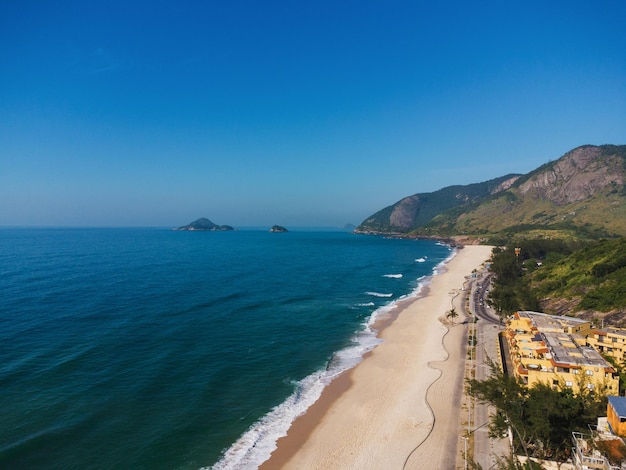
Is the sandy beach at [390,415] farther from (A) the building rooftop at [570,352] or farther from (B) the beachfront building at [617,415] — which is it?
(B) the beachfront building at [617,415]

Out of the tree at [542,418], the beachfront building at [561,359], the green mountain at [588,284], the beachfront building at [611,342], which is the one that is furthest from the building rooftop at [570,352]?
the green mountain at [588,284]

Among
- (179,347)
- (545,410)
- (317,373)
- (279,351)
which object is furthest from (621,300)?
(179,347)

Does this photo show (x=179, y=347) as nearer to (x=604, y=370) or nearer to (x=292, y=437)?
(x=292, y=437)

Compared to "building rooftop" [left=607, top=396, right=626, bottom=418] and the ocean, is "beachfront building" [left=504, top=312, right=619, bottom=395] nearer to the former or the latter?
"building rooftop" [left=607, top=396, right=626, bottom=418]

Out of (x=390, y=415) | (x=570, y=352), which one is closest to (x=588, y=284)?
(x=570, y=352)

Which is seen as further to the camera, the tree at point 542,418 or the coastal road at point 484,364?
the coastal road at point 484,364

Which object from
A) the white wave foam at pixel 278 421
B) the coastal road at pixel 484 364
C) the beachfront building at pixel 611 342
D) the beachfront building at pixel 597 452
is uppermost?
the beachfront building at pixel 611 342

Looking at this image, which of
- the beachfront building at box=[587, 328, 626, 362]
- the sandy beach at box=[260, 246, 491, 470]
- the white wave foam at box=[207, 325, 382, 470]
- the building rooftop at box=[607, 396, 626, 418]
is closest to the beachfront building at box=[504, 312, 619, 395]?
the beachfront building at box=[587, 328, 626, 362]

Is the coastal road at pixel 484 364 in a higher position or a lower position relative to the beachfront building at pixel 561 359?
lower
